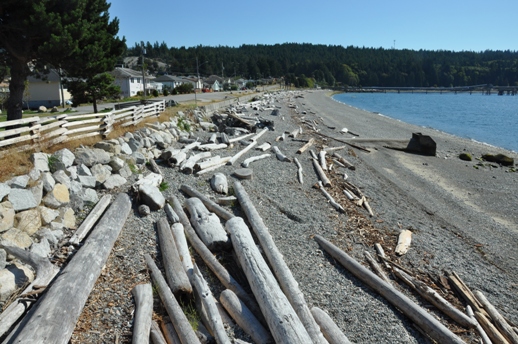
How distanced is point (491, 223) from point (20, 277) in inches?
531

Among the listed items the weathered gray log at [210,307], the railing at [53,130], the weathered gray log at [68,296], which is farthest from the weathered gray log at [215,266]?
the railing at [53,130]

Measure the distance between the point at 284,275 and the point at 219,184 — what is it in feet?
19.2

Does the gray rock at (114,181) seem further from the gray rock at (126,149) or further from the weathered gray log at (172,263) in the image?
the weathered gray log at (172,263)

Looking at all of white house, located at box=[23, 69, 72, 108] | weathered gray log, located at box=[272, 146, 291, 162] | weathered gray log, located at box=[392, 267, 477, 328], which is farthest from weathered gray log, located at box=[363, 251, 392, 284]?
white house, located at box=[23, 69, 72, 108]

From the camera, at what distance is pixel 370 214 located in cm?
1262

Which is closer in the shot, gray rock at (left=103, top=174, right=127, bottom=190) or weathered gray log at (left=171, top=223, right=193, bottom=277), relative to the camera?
weathered gray log at (left=171, top=223, right=193, bottom=277)

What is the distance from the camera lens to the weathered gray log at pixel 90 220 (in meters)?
8.41

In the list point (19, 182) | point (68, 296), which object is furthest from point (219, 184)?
point (68, 296)

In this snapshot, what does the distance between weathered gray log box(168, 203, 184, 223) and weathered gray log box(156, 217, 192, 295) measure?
12.5 inches

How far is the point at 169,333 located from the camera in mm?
6066

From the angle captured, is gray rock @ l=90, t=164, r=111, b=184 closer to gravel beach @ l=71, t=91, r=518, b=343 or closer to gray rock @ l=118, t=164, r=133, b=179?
gray rock @ l=118, t=164, r=133, b=179

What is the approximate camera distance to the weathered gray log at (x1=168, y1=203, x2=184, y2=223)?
9.95 metres

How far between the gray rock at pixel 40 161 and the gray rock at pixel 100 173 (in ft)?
4.73

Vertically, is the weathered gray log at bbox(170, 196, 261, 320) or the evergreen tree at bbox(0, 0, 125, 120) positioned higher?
the evergreen tree at bbox(0, 0, 125, 120)
